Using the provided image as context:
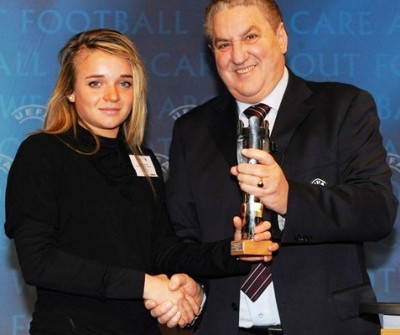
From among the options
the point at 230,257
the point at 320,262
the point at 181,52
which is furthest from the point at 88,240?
the point at 181,52

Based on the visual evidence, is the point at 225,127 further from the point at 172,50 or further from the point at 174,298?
the point at 172,50

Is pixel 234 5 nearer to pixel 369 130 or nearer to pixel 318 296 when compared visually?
pixel 369 130

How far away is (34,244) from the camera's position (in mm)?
3381

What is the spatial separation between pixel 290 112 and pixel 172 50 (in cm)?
151

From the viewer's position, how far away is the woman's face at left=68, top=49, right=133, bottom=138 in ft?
12.1

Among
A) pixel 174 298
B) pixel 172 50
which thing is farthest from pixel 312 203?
pixel 172 50

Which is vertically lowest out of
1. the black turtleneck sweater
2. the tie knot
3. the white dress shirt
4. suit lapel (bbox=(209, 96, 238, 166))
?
the white dress shirt

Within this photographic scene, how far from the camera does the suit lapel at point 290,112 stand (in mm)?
3557

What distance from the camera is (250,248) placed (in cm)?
316

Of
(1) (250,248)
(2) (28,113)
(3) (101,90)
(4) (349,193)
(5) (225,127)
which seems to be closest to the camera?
(1) (250,248)

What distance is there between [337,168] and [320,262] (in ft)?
1.19

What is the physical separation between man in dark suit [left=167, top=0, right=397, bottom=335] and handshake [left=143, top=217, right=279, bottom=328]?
0.07m

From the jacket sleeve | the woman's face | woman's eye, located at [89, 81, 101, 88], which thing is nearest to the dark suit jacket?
the jacket sleeve

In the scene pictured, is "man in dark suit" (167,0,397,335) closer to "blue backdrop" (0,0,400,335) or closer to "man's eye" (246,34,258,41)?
"man's eye" (246,34,258,41)
